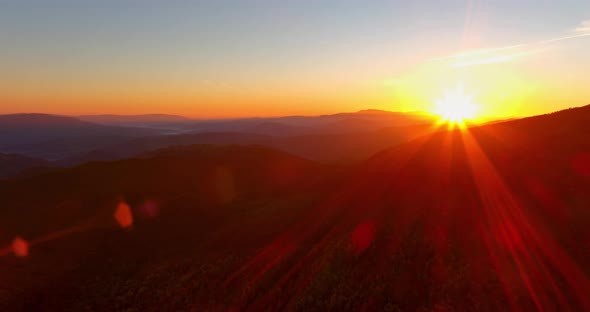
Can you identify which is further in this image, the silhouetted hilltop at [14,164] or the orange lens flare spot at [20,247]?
the silhouetted hilltop at [14,164]

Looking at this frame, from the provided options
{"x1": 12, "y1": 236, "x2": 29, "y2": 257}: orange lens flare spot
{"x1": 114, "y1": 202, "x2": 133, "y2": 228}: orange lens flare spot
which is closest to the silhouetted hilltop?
{"x1": 114, "y1": 202, "x2": 133, "y2": 228}: orange lens flare spot

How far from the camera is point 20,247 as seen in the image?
1073 inches

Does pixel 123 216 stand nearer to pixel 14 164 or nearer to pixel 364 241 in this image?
pixel 364 241

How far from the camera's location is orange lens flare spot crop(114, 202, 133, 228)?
1275 inches

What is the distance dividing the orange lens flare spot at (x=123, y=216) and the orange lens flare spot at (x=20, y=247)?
7483mm

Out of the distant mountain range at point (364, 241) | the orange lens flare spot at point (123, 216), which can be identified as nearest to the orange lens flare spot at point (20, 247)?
the distant mountain range at point (364, 241)

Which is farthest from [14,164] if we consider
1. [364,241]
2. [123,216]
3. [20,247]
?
[364,241]

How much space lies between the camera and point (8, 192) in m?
47.4

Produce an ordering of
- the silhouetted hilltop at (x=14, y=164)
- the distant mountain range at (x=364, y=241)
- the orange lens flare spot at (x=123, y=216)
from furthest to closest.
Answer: the silhouetted hilltop at (x=14, y=164) → the orange lens flare spot at (x=123, y=216) → the distant mountain range at (x=364, y=241)

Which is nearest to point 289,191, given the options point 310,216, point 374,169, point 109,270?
point 374,169

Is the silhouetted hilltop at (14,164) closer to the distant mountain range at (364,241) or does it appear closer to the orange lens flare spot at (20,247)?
the distant mountain range at (364,241)

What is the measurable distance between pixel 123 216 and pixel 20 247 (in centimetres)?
908

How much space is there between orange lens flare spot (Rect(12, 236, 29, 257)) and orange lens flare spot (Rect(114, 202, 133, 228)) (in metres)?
7.48

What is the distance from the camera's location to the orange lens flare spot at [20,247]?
25.7 meters
